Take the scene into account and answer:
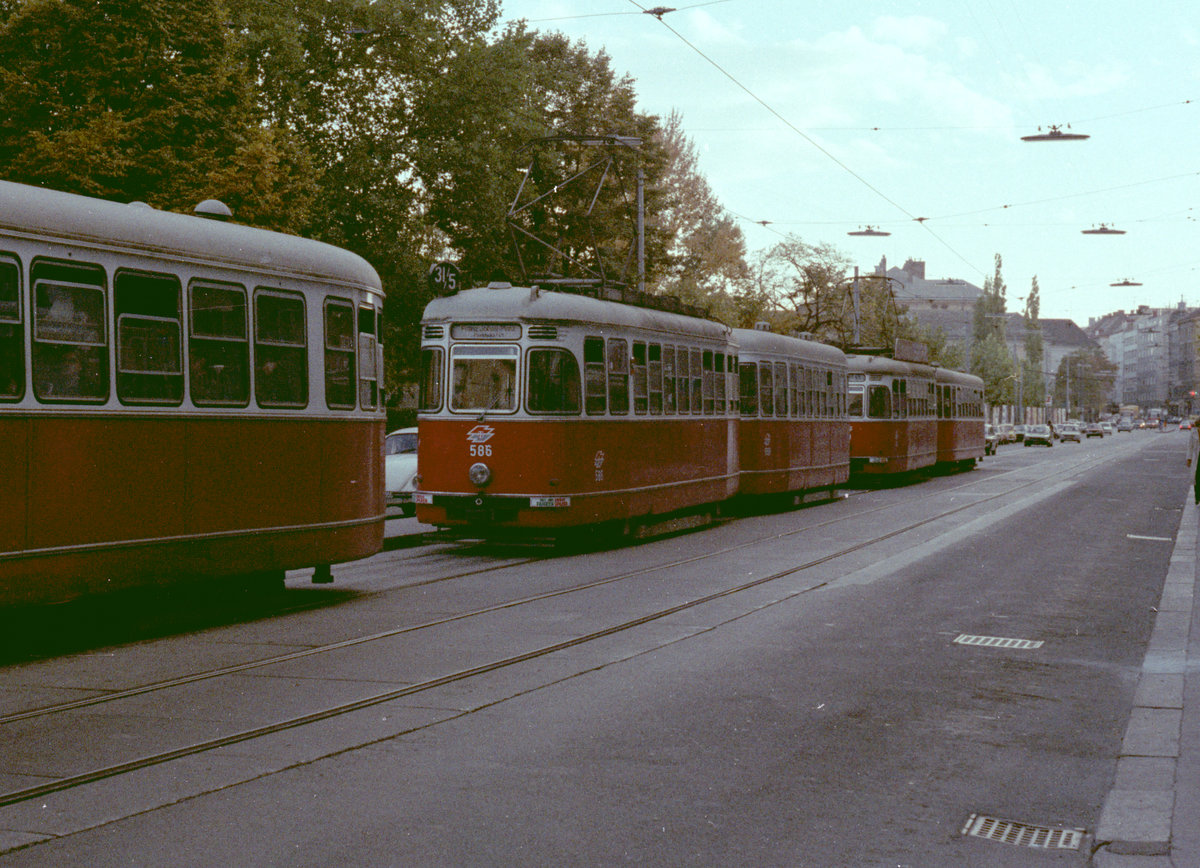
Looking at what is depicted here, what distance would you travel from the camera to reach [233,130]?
33.0m

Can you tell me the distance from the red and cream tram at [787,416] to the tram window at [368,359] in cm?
1267

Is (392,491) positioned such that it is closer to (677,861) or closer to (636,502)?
(636,502)

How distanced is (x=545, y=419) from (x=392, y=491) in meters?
7.52

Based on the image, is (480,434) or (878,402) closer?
(480,434)

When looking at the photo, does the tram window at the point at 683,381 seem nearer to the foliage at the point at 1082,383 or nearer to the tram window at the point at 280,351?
the tram window at the point at 280,351

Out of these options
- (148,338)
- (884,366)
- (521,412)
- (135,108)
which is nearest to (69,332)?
(148,338)

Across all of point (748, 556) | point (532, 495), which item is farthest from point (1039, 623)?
point (532, 495)

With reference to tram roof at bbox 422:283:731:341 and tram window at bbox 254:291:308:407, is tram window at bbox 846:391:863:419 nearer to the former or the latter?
tram roof at bbox 422:283:731:341

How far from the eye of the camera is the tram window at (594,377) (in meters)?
17.9

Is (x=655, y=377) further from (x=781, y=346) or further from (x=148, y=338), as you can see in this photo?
(x=148, y=338)

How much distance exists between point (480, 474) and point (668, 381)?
4.38m

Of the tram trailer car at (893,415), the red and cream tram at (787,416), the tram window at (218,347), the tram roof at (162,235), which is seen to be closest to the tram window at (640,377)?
the red and cream tram at (787,416)

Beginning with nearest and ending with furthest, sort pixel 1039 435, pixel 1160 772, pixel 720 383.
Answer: pixel 1160 772 → pixel 720 383 → pixel 1039 435

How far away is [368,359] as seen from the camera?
1320 cm
